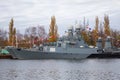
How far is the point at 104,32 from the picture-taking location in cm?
15600

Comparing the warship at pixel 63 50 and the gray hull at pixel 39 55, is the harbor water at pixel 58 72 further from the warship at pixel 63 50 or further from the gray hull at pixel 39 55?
the warship at pixel 63 50

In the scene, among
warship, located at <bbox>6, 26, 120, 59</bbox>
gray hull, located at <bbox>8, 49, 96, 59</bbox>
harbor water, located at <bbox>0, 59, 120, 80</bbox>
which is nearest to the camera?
harbor water, located at <bbox>0, 59, 120, 80</bbox>

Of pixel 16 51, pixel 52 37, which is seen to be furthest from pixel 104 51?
pixel 16 51

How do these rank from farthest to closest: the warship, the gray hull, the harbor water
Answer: the warship < the gray hull < the harbor water

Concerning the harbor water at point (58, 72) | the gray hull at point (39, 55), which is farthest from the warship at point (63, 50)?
the harbor water at point (58, 72)

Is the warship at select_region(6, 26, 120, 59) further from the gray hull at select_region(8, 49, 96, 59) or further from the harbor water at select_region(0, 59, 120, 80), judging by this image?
the harbor water at select_region(0, 59, 120, 80)

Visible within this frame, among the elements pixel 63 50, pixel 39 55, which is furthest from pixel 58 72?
pixel 63 50

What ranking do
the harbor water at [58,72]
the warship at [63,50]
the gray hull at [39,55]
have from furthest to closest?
the warship at [63,50] < the gray hull at [39,55] < the harbor water at [58,72]

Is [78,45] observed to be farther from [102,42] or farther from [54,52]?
[102,42]

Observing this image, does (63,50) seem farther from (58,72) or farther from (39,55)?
(58,72)

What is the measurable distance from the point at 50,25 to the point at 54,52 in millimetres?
33135

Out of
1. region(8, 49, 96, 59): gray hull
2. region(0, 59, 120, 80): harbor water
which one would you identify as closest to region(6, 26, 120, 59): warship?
region(8, 49, 96, 59): gray hull

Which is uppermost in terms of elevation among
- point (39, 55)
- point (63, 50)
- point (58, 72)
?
point (63, 50)

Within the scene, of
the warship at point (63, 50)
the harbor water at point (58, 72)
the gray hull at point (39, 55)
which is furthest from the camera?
the warship at point (63, 50)
